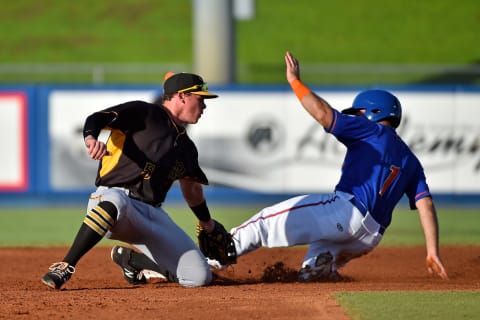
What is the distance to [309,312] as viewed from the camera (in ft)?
17.4

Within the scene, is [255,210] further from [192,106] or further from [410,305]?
[410,305]

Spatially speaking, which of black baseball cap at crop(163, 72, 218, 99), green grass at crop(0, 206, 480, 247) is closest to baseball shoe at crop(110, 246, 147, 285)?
black baseball cap at crop(163, 72, 218, 99)

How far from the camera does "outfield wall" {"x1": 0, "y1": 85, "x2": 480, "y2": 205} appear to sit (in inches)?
536

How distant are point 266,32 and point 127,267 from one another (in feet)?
68.7

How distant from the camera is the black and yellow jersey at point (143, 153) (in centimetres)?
643

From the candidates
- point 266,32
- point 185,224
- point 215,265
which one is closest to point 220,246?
point 215,265

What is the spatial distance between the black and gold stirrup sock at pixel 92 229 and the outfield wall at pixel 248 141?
757cm

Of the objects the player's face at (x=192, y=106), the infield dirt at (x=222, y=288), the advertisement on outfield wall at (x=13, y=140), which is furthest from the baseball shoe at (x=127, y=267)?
the advertisement on outfield wall at (x=13, y=140)

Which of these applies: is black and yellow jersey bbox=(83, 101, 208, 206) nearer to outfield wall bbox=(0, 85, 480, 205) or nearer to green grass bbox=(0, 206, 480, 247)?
green grass bbox=(0, 206, 480, 247)

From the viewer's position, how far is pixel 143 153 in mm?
6461

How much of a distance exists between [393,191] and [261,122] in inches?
277

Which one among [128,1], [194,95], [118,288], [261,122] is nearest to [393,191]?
[194,95]

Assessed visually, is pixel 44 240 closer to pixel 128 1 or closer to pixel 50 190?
pixel 50 190

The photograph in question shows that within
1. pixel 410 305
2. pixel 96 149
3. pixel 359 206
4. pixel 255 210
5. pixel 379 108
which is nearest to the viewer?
pixel 410 305
